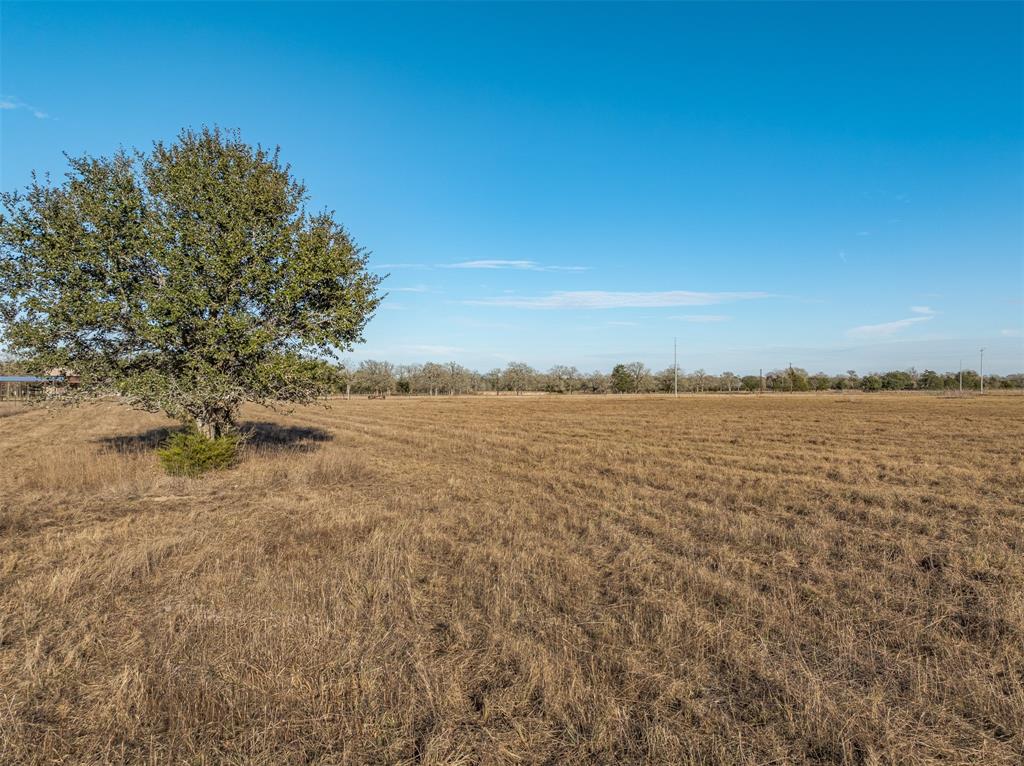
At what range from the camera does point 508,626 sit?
587cm

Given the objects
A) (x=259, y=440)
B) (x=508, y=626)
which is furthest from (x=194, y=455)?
(x=508, y=626)

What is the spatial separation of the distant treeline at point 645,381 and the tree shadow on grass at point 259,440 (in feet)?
355

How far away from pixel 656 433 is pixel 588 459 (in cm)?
1230

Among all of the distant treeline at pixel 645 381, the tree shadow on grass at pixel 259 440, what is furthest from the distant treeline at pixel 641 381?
the tree shadow on grass at pixel 259 440

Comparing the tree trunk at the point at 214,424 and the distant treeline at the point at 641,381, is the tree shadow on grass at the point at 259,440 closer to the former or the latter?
the tree trunk at the point at 214,424

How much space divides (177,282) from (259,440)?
13201 millimetres

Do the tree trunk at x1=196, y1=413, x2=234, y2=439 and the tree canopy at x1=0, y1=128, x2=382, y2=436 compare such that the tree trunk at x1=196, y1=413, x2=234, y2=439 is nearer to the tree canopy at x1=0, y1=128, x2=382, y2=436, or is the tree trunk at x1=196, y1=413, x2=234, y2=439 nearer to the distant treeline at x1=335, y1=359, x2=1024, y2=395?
the tree canopy at x1=0, y1=128, x2=382, y2=436

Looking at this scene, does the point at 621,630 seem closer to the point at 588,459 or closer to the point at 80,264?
the point at 588,459

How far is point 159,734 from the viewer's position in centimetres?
398

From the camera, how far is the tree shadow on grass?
21.0 metres

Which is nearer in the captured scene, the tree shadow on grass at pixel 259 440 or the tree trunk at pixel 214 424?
the tree trunk at pixel 214 424

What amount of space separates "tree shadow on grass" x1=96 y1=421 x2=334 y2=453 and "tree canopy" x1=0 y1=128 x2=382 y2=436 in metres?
3.36

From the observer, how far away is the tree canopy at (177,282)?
45.9 ft

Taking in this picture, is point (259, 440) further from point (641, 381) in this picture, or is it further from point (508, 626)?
point (641, 381)
